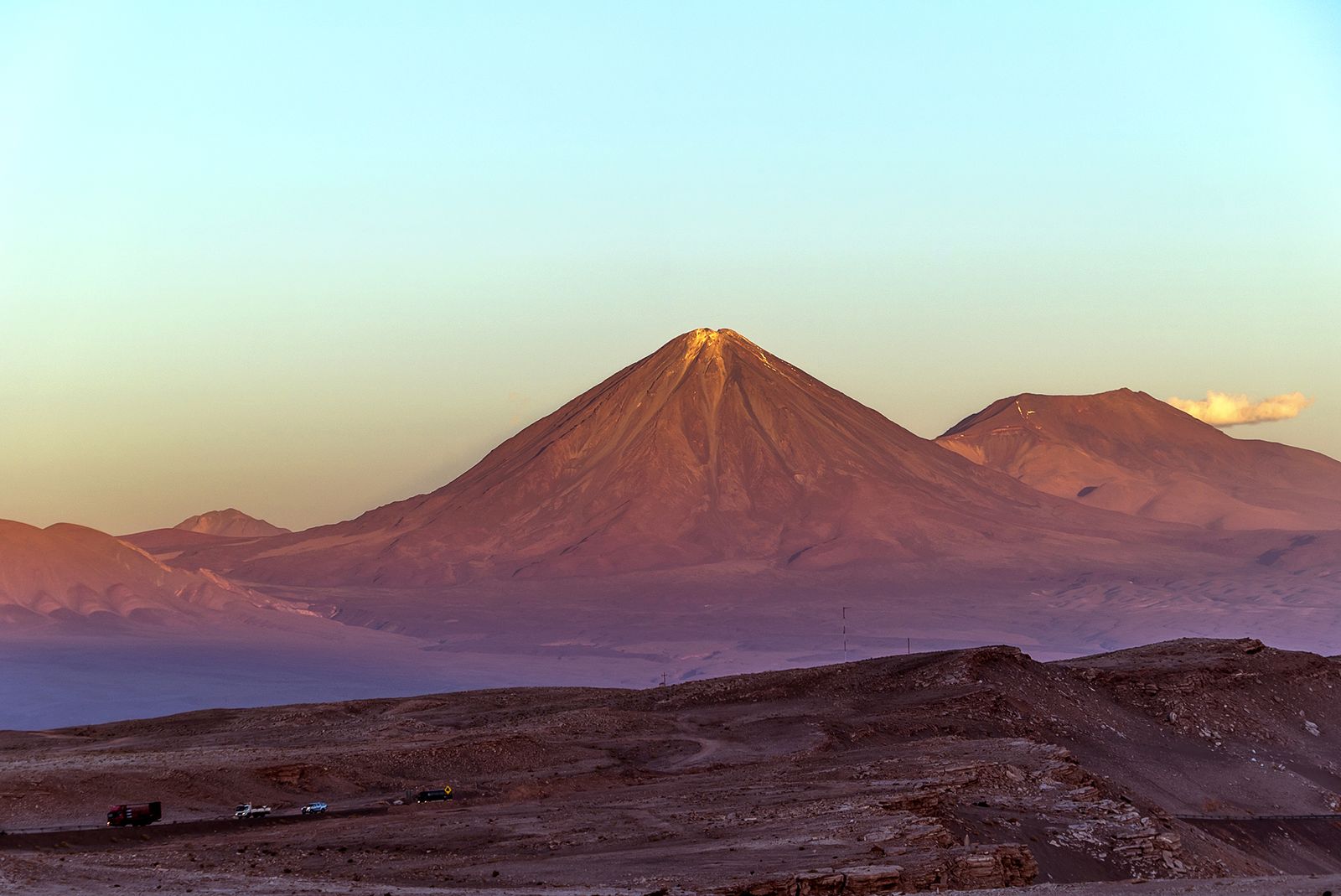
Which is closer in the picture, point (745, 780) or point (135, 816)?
point (135, 816)

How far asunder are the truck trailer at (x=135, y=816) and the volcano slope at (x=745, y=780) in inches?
49.2

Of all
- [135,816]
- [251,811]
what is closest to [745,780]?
[251,811]

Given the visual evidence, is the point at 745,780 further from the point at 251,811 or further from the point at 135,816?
the point at 135,816

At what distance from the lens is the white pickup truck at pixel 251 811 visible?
4738cm

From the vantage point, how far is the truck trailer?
45156mm

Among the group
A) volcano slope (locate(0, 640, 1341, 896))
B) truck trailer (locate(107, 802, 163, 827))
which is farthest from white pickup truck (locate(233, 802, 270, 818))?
truck trailer (locate(107, 802, 163, 827))

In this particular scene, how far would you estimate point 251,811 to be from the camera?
157 ft

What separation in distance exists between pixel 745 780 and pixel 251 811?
12816 mm

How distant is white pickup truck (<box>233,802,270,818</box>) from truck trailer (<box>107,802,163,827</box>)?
2.08 metres

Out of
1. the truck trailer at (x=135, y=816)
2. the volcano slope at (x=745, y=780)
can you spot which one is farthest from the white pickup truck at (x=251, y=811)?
the truck trailer at (x=135, y=816)

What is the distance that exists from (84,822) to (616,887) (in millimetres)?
20881

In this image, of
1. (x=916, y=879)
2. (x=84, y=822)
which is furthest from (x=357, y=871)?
(x=84, y=822)

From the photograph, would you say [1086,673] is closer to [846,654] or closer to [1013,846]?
[1013,846]

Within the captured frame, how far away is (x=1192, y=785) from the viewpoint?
5597 centimetres
